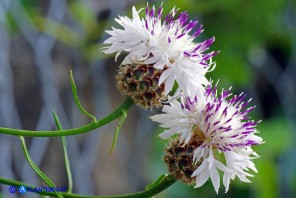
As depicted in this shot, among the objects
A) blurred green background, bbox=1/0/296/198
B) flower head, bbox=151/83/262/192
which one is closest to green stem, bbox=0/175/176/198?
flower head, bbox=151/83/262/192

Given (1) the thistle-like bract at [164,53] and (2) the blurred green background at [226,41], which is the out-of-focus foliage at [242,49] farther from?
(1) the thistle-like bract at [164,53]

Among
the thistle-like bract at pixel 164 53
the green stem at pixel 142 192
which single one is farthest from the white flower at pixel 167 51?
the green stem at pixel 142 192

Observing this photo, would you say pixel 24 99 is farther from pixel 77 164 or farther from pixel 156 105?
pixel 156 105

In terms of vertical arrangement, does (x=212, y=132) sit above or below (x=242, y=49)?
below

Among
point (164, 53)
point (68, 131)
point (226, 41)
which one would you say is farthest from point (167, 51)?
point (226, 41)

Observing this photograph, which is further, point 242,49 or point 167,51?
point 242,49

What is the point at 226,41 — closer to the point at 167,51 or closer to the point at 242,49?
the point at 242,49

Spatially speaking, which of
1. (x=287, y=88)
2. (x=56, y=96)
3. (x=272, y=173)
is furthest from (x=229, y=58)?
(x=287, y=88)
